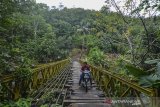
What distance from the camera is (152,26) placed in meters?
11.0

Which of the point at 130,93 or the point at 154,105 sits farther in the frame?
the point at 130,93

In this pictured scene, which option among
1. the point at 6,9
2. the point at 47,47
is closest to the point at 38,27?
the point at 47,47

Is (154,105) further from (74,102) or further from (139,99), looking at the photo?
(74,102)

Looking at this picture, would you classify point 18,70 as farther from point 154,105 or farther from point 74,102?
point 154,105

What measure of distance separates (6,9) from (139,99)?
3769 mm

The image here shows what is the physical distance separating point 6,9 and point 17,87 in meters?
2.63

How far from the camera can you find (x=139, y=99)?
18.5ft

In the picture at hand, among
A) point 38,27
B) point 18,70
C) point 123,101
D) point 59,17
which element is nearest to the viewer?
point 123,101

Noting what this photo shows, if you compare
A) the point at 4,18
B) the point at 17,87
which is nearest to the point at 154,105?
the point at 4,18

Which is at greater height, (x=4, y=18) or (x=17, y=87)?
(x=4, y=18)

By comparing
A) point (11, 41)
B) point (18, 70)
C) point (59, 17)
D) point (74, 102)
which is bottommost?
point (74, 102)

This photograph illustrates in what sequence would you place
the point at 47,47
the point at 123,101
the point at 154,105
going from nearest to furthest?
the point at 154,105 → the point at 123,101 → the point at 47,47

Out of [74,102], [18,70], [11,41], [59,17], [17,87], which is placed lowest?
[74,102]

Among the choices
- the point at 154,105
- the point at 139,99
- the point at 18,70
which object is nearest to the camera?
the point at 154,105
